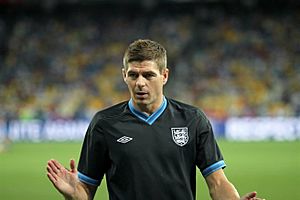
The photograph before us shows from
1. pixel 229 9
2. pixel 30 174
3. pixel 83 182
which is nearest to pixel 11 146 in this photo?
pixel 30 174

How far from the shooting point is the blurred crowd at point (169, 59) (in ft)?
79.3

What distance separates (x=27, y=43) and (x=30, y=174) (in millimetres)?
14923

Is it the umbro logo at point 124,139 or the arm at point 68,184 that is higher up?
the umbro logo at point 124,139

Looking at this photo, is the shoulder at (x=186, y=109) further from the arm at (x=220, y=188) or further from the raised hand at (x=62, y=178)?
the raised hand at (x=62, y=178)

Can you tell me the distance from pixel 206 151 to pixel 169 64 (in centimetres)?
2307

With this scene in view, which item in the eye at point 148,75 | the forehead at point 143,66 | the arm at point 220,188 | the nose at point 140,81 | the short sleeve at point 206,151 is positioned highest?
the forehead at point 143,66

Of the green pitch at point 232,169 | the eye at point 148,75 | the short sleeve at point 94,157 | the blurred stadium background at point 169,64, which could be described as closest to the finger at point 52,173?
the short sleeve at point 94,157

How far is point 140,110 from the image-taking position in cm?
390

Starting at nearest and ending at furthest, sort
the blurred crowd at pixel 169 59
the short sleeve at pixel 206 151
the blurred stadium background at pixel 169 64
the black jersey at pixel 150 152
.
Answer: the black jersey at pixel 150 152, the short sleeve at pixel 206 151, the blurred stadium background at pixel 169 64, the blurred crowd at pixel 169 59

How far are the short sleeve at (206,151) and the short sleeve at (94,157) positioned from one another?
0.57 meters

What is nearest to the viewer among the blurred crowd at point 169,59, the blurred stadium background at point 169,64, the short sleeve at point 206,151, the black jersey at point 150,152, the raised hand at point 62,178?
the black jersey at point 150,152

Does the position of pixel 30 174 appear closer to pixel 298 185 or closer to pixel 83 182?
pixel 298 185

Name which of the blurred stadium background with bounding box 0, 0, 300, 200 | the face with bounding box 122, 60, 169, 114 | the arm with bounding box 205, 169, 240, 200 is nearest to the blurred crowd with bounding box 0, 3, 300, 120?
the blurred stadium background with bounding box 0, 0, 300, 200

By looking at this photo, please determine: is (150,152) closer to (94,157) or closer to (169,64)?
(94,157)
